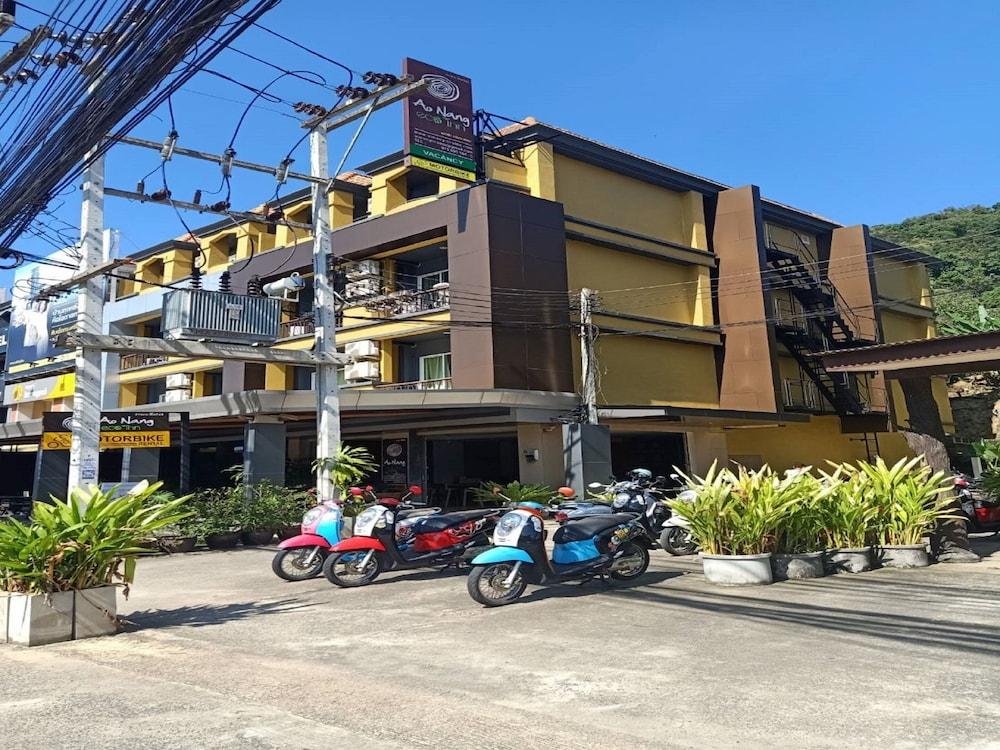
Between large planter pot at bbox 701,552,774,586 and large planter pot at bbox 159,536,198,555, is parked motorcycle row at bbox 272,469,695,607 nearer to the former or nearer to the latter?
large planter pot at bbox 701,552,774,586

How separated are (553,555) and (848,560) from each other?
394cm

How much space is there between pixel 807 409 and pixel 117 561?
28.4 metres

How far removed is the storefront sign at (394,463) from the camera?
86.3 ft

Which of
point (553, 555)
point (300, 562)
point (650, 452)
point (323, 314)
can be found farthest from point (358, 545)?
point (650, 452)

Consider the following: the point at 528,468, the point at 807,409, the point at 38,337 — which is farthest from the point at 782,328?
Result: the point at 38,337

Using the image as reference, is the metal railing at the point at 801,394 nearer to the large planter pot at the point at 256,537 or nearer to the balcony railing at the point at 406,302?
the balcony railing at the point at 406,302

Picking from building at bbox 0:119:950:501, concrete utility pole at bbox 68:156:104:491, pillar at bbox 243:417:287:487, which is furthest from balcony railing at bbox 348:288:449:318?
concrete utility pole at bbox 68:156:104:491

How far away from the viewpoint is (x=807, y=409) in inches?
1206

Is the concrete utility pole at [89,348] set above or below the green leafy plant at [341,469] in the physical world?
above

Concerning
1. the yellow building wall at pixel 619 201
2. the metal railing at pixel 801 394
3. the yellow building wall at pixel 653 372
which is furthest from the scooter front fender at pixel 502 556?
the metal railing at pixel 801 394

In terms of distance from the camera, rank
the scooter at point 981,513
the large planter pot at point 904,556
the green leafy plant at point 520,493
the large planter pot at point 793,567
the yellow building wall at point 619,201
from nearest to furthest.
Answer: the large planter pot at point 793,567 < the large planter pot at point 904,556 < the scooter at point 981,513 < the green leafy plant at point 520,493 < the yellow building wall at point 619,201

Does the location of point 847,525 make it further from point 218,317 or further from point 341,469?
point 218,317

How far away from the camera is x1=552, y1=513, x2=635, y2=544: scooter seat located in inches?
349

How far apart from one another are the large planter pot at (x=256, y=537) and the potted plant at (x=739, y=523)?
9926mm
